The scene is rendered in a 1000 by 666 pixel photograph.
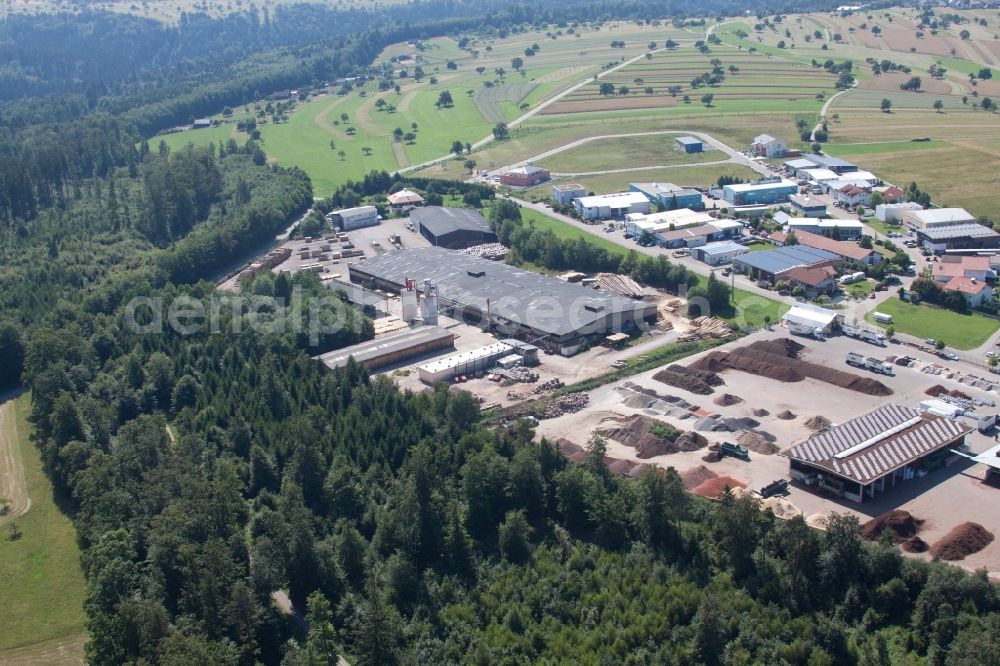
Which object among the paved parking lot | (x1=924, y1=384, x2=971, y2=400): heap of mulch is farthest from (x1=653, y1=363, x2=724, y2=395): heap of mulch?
(x1=924, y1=384, x2=971, y2=400): heap of mulch

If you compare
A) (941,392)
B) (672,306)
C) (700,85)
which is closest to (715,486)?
(941,392)

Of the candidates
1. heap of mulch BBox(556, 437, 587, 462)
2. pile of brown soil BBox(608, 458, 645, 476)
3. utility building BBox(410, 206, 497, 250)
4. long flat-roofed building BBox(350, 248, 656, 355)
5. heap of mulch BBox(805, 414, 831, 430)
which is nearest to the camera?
pile of brown soil BBox(608, 458, 645, 476)

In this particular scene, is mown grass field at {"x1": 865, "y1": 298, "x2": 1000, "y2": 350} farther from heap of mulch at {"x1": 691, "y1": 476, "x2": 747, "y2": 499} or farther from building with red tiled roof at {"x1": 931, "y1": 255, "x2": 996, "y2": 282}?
heap of mulch at {"x1": 691, "y1": 476, "x2": 747, "y2": 499}

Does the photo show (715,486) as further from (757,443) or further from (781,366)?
(781,366)

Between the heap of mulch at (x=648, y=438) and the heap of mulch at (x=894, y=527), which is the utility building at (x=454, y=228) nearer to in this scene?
the heap of mulch at (x=648, y=438)

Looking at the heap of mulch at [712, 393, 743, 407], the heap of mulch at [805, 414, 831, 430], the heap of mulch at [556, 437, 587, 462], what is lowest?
the heap of mulch at [712, 393, 743, 407]

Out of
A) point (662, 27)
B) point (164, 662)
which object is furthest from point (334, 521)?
point (662, 27)

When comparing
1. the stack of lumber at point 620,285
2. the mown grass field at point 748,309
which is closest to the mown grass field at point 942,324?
the mown grass field at point 748,309
